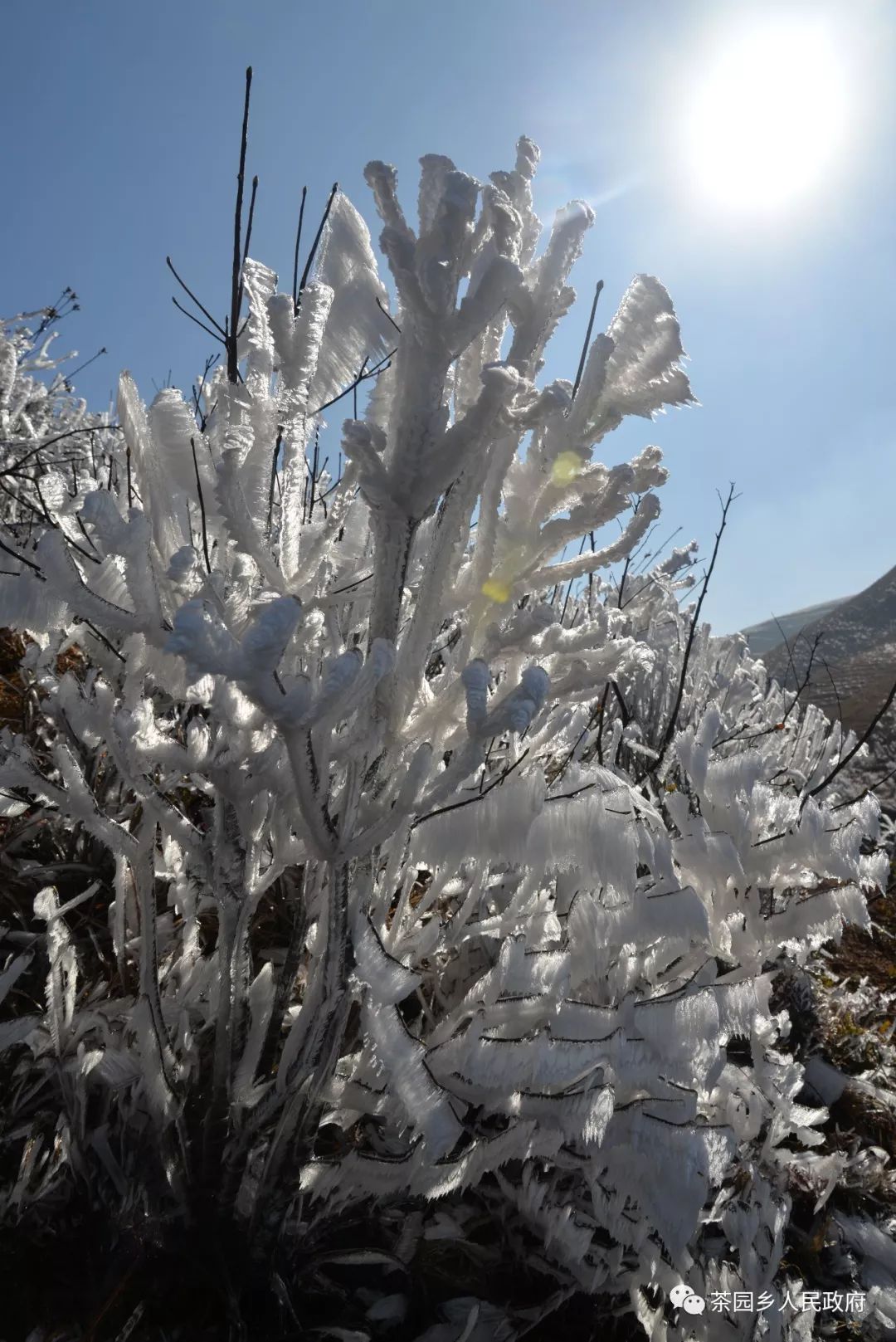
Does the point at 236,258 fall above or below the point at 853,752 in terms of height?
above

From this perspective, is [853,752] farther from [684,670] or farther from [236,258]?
[236,258]

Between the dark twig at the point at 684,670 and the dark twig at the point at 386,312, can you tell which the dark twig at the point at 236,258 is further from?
the dark twig at the point at 684,670

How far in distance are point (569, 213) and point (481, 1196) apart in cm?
189

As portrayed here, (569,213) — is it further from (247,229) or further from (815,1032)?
(815,1032)

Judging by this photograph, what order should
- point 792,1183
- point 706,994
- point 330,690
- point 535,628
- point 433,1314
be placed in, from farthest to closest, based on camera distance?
point 792,1183 < point 433,1314 < point 706,994 < point 535,628 < point 330,690

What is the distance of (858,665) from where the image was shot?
14945mm

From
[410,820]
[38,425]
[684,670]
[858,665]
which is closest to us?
[410,820]

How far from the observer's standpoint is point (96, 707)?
49.3 inches

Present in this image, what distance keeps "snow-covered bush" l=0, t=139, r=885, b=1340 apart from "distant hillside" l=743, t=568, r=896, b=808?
2041 mm

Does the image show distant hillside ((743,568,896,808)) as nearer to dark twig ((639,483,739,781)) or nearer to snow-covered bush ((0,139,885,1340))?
dark twig ((639,483,739,781))

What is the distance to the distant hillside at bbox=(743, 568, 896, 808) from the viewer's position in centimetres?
811

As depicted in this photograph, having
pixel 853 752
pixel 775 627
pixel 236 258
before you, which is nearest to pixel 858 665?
pixel 853 752

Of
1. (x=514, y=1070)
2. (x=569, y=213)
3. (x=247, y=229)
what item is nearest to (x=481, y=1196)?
(x=514, y=1070)

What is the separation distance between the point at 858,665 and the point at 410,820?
1640 cm
